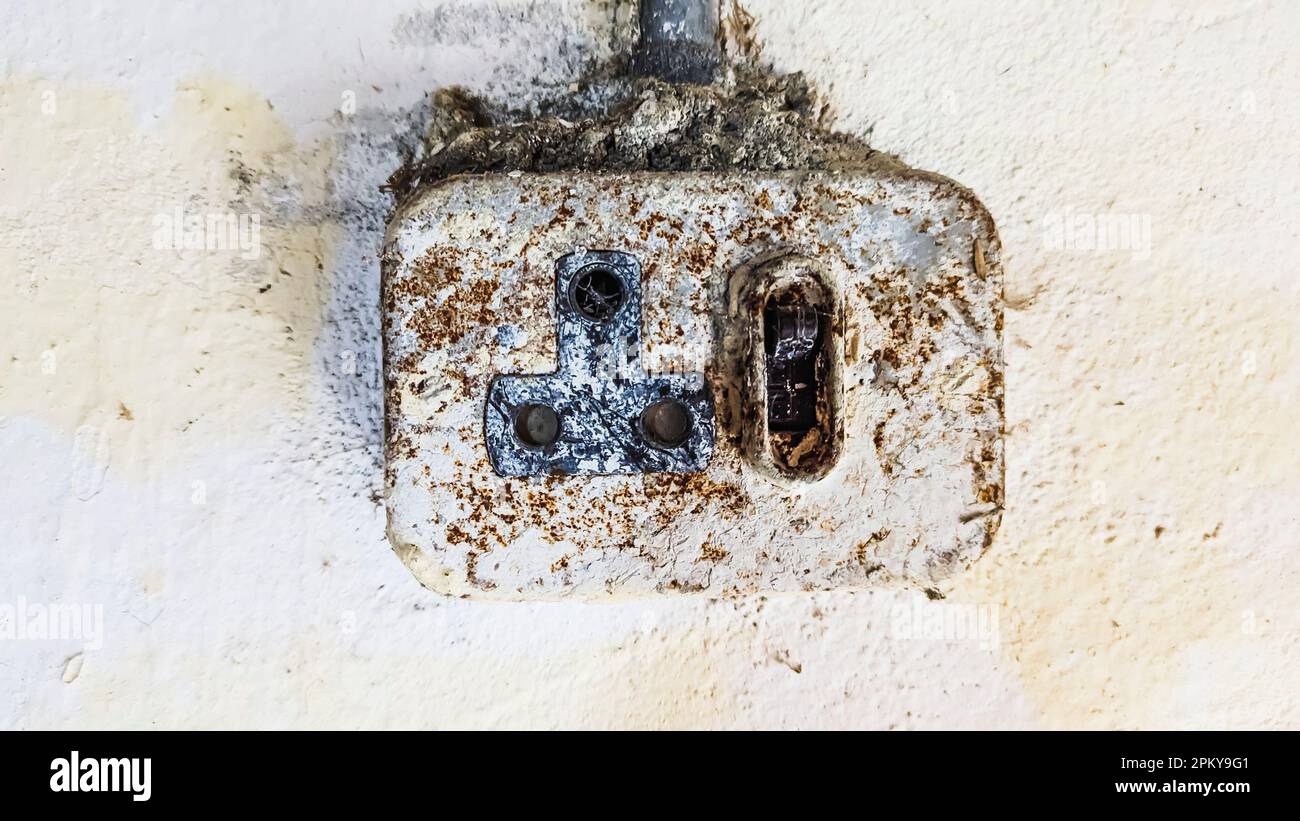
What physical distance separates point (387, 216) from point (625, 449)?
1.33 feet

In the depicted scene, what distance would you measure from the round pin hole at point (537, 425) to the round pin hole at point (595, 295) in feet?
0.32

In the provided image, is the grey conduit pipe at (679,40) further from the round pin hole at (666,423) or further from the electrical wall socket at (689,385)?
the round pin hole at (666,423)

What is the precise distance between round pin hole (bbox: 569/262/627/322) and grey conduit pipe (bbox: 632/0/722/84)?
0.25 meters

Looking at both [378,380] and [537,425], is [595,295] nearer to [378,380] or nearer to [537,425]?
[537,425]

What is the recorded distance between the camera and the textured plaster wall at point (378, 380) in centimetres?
91

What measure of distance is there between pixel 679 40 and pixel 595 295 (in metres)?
0.30

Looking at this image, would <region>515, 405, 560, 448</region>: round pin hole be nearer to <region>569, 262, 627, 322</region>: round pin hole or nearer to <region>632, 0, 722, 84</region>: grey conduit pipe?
<region>569, 262, 627, 322</region>: round pin hole

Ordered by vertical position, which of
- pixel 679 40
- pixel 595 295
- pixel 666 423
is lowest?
pixel 666 423

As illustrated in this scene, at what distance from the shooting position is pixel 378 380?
0.93 meters

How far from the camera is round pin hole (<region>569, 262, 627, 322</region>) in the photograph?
75 cm

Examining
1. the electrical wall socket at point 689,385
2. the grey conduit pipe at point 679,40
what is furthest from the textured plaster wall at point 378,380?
the electrical wall socket at point 689,385

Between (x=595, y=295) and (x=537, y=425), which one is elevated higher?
(x=595, y=295)

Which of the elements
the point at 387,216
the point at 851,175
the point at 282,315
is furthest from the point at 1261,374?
the point at 282,315

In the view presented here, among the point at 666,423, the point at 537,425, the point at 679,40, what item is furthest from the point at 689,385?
the point at 679,40
